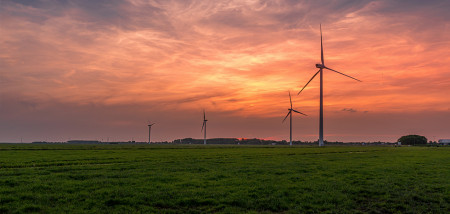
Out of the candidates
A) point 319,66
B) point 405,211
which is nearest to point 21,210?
point 405,211

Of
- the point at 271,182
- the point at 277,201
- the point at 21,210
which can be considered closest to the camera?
the point at 21,210

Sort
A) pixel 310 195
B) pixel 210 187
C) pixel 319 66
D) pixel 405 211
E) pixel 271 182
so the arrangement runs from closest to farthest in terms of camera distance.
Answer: pixel 405 211
pixel 310 195
pixel 210 187
pixel 271 182
pixel 319 66

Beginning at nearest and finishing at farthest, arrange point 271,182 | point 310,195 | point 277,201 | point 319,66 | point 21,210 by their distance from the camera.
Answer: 1. point 21,210
2. point 277,201
3. point 310,195
4. point 271,182
5. point 319,66

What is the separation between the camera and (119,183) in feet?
77.0

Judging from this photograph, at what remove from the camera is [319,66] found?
5640 inches

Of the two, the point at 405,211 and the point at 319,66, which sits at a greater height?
the point at 319,66

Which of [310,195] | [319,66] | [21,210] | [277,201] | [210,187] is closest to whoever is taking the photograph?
A: [21,210]

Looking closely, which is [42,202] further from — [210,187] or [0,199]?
[210,187]

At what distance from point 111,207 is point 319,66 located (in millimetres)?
136845

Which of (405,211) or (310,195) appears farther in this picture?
(310,195)

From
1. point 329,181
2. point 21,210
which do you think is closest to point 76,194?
point 21,210

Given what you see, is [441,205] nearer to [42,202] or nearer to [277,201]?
[277,201]

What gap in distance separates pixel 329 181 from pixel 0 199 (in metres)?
21.9

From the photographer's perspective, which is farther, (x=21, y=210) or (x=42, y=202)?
(x=42, y=202)
